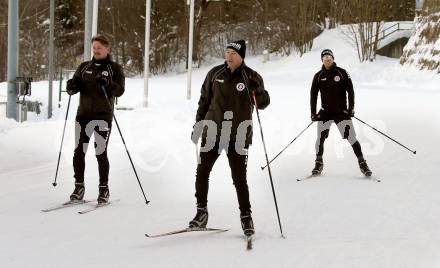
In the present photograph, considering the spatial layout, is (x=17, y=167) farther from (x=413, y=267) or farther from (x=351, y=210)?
(x=413, y=267)

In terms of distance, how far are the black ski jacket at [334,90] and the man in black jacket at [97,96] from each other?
3242mm

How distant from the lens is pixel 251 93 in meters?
5.10

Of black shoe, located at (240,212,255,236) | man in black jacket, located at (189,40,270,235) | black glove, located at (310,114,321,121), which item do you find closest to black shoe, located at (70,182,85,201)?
man in black jacket, located at (189,40,270,235)

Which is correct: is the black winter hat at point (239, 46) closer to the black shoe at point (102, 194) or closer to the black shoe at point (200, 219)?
the black shoe at point (200, 219)

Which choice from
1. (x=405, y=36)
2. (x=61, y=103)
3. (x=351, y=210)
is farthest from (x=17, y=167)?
(x=405, y=36)

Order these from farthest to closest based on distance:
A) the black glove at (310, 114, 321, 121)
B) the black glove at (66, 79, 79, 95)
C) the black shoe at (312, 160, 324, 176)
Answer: the black shoe at (312, 160, 324, 176), the black glove at (310, 114, 321, 121), the black glove at (66, 79, 79, 95)

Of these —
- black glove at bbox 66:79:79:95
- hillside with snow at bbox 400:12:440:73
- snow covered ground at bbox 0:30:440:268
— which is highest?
hillside with snow at bbox 400:12:440:73

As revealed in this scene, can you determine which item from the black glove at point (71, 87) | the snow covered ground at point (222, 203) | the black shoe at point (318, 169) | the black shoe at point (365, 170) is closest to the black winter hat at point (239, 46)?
the snow covered ground at point (222, 203)

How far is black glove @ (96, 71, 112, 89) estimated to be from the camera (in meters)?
6.17

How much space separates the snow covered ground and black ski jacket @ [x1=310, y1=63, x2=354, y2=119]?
0.95 metres

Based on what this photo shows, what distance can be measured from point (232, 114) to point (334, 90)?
143 inches

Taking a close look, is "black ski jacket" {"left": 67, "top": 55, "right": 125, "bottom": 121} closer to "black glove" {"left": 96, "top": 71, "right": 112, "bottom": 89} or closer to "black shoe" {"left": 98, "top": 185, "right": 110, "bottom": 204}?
"black glove" {"left": 96, "top": 71, "right": 112, "bottom": 89}

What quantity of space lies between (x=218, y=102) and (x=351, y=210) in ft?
7.49

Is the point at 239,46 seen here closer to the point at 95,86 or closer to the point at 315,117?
the point at 95,86
